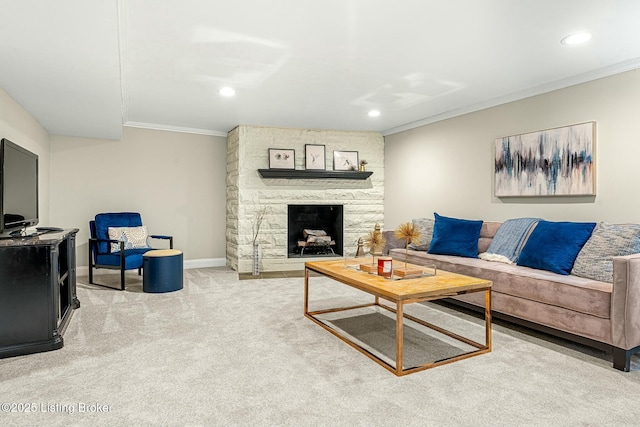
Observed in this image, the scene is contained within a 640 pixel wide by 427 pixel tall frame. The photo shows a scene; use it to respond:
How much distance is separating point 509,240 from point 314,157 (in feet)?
10.1

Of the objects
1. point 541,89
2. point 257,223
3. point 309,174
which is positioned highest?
point 541,89

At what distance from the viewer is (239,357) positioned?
2.50m

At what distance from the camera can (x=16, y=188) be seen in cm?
298

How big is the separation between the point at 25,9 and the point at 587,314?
3.71m

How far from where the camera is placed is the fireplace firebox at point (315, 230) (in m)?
5.99

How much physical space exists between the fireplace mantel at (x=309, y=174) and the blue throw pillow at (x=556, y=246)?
9.66 ft

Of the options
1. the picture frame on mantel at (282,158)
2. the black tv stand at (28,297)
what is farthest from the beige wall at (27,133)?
the picture frame on mantel at (282,158)

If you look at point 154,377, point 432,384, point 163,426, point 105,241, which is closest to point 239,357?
point 154,377

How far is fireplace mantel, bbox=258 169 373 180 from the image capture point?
5516 mm

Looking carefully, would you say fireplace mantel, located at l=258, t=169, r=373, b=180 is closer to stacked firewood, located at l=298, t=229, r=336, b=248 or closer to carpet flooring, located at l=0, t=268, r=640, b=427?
stacked firewood, located at l=298, t=229, r=336, b=248

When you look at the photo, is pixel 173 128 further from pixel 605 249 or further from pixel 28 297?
pixel 605 249

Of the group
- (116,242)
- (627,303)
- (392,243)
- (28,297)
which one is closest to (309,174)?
(392,243)

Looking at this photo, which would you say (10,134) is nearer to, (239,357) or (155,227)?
(155,227)

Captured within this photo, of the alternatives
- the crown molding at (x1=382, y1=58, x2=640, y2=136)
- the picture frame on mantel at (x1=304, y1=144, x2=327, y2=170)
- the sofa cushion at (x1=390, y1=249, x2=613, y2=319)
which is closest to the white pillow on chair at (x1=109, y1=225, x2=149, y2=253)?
the picture frame on mantel at (x1=304, y1=144, x2=327, y2=170)
